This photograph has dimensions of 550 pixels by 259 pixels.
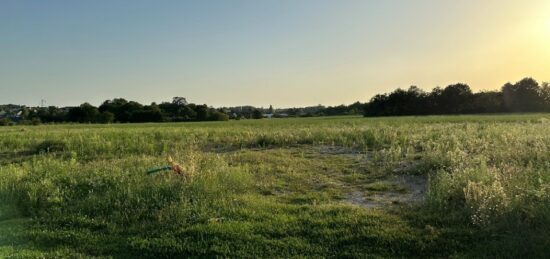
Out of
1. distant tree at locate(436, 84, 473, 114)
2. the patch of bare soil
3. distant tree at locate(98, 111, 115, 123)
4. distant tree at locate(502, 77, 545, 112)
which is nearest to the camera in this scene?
the patch of bare soil

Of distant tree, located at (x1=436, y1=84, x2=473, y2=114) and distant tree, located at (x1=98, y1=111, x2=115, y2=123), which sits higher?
distant tree, located at (x1=436, y1=84, x2=473, y2=114)

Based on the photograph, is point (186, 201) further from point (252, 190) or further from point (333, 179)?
point (333, 179)

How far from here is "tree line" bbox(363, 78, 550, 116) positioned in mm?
98750

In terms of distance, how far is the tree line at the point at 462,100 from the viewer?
98.8 m

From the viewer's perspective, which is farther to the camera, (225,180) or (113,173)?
(113,173)

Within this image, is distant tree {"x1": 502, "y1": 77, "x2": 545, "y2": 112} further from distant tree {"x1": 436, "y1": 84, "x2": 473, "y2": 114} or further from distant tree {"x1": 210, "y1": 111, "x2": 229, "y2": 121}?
distant tree {"x1": 210, "y1": 111, "x2": 229, "y2": 121}

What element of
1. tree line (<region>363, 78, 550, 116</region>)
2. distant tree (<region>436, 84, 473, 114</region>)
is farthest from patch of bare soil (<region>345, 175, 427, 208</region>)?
distant tree (<region>436, 84, 473, 114</region>)

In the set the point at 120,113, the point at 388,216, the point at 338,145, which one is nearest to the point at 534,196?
the point at 388,216

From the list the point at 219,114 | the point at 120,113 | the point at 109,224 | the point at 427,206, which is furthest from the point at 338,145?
the point at 120,113

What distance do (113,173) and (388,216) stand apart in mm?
7265

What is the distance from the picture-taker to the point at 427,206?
8.21m

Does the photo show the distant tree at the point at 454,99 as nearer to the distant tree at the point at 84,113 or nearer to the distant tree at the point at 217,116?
the distant tree at the point at 217,116

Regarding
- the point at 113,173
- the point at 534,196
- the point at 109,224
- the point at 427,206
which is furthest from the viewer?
the point at 113,173

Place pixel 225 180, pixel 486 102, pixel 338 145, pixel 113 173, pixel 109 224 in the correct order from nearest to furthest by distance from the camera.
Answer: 1. pixel 109 224
2. pixel 225 180
3. pixel 113 173
4. pixel 338 145
5. pixel 486 102
